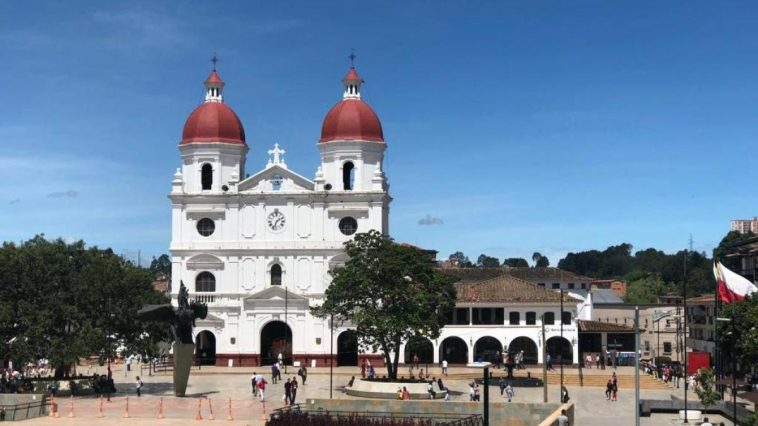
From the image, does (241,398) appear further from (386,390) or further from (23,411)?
(23,411)

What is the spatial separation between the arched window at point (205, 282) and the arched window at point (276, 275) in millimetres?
4523

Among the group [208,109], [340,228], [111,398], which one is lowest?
[111,398]

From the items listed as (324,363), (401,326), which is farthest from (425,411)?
(324,363)

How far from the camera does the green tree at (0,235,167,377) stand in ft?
176

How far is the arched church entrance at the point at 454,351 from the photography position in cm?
7894

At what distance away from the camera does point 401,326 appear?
190 ft

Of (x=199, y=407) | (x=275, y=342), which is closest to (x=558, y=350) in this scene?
(x=275, y=342)

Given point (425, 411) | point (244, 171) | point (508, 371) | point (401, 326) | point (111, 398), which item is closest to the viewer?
point (425, 411)

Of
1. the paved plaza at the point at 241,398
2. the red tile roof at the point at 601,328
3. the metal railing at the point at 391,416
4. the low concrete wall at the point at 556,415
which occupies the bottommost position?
the paved plaza at the point at 241,398

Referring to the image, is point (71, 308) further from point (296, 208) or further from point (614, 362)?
point (614, 362)

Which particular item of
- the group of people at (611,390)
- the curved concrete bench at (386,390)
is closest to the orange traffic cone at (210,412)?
the curved concrete bench at (386,390)

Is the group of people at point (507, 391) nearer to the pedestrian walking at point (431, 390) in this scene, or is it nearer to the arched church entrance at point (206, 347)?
the pedestrian walking at point (431, 390)

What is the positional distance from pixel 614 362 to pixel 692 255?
110m

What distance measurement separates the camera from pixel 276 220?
7875 cm
